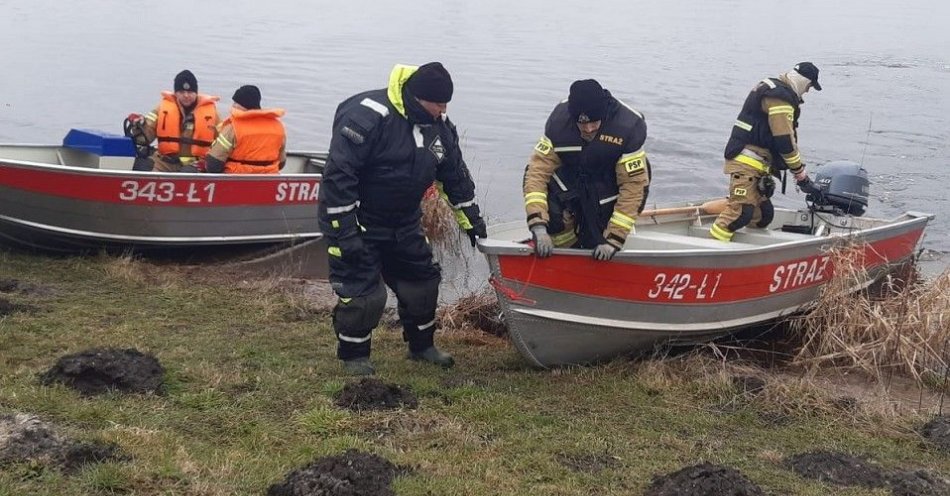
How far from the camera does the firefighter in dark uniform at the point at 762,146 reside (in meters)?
8.02

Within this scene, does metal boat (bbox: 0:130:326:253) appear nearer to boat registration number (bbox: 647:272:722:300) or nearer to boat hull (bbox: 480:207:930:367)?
boat hull (bbox: 480:207:930:367)

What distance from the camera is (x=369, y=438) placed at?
5.05 meters

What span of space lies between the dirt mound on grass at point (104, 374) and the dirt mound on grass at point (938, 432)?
4.18 m

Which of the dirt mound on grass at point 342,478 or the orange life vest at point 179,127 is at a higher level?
the orange life vest at point 179,127

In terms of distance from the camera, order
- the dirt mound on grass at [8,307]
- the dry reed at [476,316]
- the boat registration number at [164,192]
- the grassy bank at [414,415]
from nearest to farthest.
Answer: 1. the grassy bank at [414,415]
2. the dirt mound on grass at [8,307]
3. the dry reed at [476,316]
4. the boat registration number at [164,192]

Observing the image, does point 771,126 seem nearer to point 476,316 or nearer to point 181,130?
point 476,316

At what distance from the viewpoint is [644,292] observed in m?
6.71

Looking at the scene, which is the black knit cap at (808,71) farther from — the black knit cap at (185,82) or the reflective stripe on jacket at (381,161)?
the black knit cap at (185,82)

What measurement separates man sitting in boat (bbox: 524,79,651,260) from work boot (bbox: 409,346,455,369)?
3.43ft

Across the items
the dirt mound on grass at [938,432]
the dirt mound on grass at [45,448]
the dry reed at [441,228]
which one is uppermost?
the dirt mound on grass at [45,448]

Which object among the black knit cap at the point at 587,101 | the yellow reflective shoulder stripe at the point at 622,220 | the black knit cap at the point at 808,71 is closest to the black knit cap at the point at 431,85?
the black knit cap at the point at 587,101

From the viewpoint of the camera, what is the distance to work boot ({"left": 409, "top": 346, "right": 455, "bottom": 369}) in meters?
6.81

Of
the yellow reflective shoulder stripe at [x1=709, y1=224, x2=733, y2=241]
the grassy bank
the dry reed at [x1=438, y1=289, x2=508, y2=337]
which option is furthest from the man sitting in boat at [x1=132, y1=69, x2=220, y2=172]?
the yellow reflective shoulder stripe at [x1=709, y1=224, x2=733, y2=241]

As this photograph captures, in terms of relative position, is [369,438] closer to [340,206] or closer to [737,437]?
[340,206]
